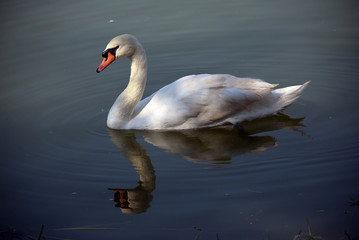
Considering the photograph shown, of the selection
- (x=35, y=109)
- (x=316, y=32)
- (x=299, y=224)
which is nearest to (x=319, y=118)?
(x=299, y=224)

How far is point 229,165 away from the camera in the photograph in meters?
6.27

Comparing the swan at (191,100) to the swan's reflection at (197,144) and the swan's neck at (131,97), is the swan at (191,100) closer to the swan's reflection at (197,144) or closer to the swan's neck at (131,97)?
the swan's neck at (131,97)

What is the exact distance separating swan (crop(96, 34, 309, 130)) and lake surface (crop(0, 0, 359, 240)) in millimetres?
160

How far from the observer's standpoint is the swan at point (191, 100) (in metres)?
7.31

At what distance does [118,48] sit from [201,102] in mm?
1372

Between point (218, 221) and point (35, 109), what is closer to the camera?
point (218, 221)

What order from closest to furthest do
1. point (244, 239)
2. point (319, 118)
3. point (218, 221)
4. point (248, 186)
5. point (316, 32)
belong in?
point (244, 239)
point (218, 221)
point (248, 186)
point (319, 118)
point (316, 32)

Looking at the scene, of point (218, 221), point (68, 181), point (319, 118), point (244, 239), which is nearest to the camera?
point (244, 239)

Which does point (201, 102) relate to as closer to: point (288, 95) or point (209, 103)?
point (209, 103)

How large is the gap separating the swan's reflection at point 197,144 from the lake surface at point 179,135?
0.02 metres

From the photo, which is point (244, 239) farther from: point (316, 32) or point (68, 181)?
point (316, 32)

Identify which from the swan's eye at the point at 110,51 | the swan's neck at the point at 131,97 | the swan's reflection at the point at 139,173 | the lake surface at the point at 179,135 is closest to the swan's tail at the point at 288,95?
the lake surface at the point at 179,135

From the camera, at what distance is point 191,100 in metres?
7.28

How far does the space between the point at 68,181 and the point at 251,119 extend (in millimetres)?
2709
